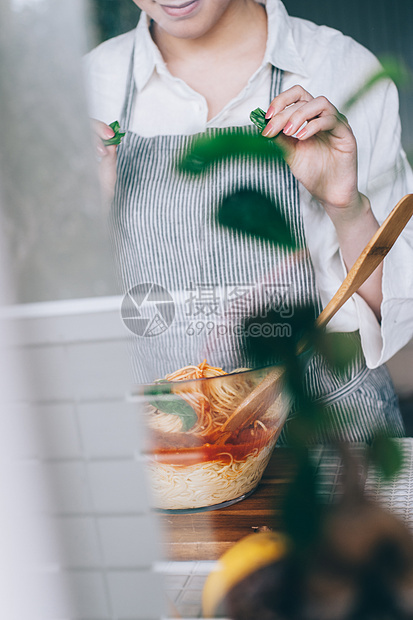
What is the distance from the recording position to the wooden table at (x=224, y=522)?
228mm

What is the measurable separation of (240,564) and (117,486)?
48 mm

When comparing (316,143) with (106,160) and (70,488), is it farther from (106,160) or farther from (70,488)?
(70,488)

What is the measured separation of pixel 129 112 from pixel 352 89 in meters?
0.15

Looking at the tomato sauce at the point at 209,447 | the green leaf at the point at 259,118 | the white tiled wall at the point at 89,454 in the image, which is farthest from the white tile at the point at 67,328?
the green leaf at the point at 259,118

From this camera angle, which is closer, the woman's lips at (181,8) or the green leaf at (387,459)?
the green leaf at (387,459)

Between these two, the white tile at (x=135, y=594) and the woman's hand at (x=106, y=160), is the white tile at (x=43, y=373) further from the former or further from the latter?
the woman's hand at (x=106, y=160)

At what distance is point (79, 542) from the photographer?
166 mm

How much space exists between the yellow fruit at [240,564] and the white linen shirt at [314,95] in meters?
0.18

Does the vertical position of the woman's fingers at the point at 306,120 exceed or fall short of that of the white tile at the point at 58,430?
it exceeds it

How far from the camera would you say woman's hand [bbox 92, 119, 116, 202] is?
34 cm

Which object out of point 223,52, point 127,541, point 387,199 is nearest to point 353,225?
point 387,199

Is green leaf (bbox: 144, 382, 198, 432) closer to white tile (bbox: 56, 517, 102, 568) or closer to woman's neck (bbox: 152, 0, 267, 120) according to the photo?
white tile (bbox: 56, 517, 102, 568)

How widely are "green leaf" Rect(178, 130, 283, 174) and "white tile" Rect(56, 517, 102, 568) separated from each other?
239 mm

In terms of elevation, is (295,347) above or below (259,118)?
below
